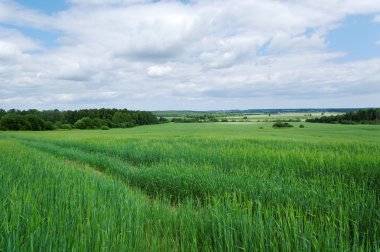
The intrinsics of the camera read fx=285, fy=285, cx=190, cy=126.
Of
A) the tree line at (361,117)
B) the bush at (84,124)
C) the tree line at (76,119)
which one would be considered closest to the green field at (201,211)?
the tree line at (361,117)

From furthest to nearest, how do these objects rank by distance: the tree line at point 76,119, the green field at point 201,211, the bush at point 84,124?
the bush at point 84,124
the tree line at point 76,119
the green field at point 201,211

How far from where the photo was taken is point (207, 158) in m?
10.4

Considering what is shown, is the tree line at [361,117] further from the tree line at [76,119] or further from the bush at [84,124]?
the bush at [84,124]

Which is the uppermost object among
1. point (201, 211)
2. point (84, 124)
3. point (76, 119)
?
point (76, 119)

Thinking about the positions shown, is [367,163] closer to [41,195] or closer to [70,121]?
[41,195]

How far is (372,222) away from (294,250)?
1803 mm

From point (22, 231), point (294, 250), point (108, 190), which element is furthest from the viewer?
point (108, 190)

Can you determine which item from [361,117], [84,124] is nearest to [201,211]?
[361,117]

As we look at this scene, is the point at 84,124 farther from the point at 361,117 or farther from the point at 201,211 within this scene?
the point at 201,211

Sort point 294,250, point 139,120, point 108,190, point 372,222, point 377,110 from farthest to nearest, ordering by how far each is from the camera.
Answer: point 139,120, point 377,110, point 108,190, point 372,222, point 294,250

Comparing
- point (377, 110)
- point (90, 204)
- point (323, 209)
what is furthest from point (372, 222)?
point (377, 110)

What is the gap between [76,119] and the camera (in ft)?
292

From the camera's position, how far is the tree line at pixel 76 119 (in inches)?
2677

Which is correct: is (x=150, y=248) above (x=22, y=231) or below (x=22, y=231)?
below
